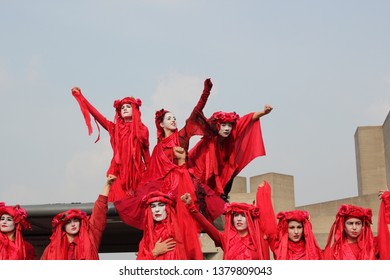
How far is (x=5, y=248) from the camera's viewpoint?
24.0ft

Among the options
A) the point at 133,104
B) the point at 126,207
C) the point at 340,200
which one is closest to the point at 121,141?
the point at 133,104

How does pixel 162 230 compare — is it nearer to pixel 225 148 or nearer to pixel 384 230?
pixel 384 230

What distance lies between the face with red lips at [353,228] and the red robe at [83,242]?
2.52 metres

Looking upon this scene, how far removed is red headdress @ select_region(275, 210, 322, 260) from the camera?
6.98 meters

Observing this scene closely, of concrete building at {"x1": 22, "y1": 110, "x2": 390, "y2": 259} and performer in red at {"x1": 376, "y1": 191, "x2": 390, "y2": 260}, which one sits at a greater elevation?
concrete building at {"x1": 22, "y1": 110, "x2": 390, "y2": 259}

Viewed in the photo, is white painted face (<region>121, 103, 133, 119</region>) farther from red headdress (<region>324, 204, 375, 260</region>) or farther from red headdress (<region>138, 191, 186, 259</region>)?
red headdress (<region>324, 204, 375, 260</region>)

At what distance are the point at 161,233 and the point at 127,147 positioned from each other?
2343 millimetres

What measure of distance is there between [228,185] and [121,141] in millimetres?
1523

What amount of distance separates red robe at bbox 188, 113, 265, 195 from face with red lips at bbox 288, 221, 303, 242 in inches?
85.2

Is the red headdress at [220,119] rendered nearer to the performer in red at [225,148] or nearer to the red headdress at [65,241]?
the performer in red at [225,148]

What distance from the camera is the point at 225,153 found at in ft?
31.1

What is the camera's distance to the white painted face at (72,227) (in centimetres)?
727

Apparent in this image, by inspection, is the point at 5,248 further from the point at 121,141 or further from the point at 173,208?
the point at 121,141

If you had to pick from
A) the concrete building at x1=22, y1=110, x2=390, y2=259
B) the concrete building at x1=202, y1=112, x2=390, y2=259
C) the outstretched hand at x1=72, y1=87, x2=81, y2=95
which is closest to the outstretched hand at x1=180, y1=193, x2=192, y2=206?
the outstretched hand at x1=72, y1=87, x2=81, y2=95
